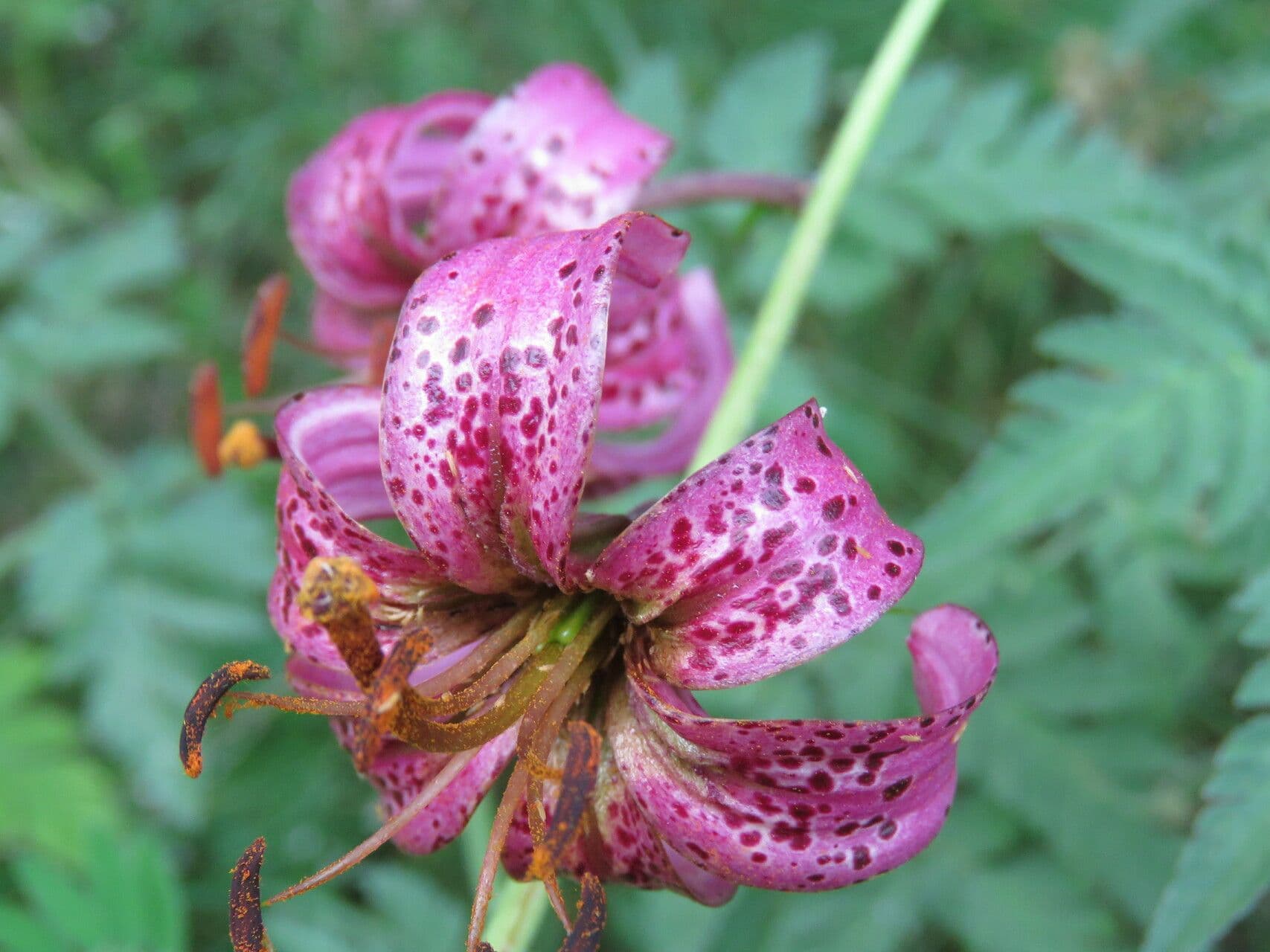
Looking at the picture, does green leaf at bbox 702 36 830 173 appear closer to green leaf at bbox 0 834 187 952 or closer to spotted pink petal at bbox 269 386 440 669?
spotted pink petal at bbox 269 386 440 669

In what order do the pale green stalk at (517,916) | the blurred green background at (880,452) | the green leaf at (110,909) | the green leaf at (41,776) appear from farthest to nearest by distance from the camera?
the green leaf at (41,776) < the green leaf at (110,909) < the blurred green background at (880,452) < the pale green stalk at (517,916)

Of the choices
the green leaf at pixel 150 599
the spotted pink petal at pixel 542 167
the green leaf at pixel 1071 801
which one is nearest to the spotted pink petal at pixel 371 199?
the spotted pink petal at pixel 542 167

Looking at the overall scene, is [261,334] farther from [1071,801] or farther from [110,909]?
[1071,801]

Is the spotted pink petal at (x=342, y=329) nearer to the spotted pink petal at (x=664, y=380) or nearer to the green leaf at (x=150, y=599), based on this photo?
the spotted pink petal at (x=664, y=380)

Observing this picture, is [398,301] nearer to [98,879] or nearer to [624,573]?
[624,573]

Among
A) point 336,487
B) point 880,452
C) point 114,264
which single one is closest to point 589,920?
point 336,487

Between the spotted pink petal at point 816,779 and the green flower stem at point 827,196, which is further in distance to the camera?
the green flower stem at point 827,196
